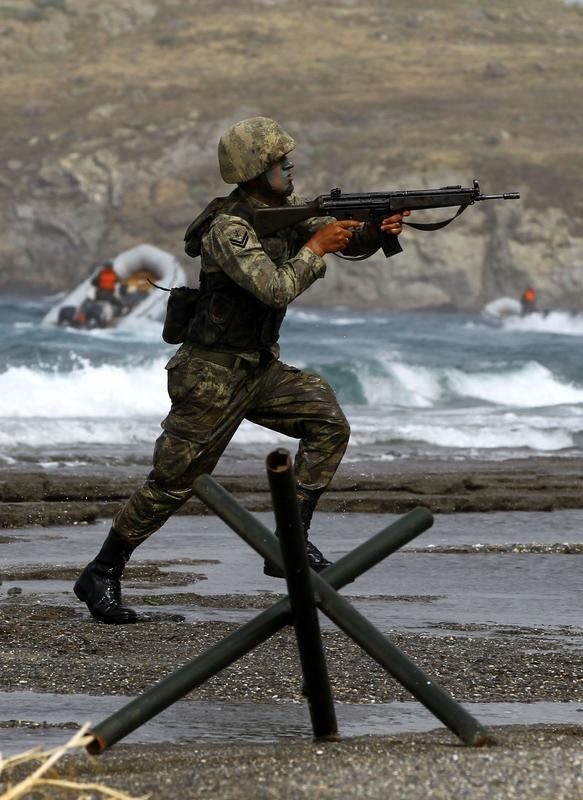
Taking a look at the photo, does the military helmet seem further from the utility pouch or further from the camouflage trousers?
the camouflage trousers

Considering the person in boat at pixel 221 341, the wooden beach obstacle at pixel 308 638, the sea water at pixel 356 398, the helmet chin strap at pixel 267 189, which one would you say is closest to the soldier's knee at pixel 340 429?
the person in boat at pixel 221 341

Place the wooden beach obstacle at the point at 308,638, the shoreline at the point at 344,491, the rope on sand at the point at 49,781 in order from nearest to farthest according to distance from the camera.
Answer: the rope on sand at the point at 49,781, the wooden beach obstacle at the point at 308,638, the shoreline at the point at 344,491

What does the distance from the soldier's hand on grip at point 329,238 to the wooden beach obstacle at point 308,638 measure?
223cm

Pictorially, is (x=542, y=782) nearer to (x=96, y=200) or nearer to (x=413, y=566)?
(x=413, y=566)

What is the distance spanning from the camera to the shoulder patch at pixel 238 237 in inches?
238

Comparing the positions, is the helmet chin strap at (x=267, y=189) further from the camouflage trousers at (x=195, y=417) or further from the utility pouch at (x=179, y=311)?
the camouflage trousers at (x=195, y=417)

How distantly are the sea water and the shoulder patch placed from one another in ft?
25.5

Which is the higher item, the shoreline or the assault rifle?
the assault rifle

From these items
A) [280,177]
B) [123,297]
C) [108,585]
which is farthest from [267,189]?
[123,297]

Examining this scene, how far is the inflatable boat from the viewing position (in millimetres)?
40906

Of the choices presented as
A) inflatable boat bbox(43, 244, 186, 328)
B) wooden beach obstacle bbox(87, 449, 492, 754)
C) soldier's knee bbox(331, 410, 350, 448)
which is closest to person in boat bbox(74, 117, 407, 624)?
soldier's knee bbox(331, 410, 350, 448)

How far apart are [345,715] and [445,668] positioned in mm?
695

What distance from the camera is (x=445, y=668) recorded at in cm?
538

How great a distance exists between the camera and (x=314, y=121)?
95.2m
